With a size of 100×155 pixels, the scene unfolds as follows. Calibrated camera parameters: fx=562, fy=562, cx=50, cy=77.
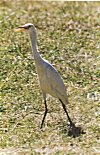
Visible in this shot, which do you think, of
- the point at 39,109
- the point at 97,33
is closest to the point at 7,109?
the point at 39,109

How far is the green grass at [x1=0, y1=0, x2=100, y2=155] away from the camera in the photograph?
7766 mm

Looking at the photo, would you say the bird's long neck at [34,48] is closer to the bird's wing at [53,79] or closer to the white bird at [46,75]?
the white bird at [46,75]

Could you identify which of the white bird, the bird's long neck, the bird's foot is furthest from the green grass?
the bird's long neck

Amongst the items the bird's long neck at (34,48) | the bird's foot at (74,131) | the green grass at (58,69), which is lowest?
the bird's foot at (74,131)

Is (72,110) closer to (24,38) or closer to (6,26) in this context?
(24,38)

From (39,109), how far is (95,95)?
1.09m

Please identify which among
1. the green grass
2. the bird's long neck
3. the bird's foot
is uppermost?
the bird's long neck

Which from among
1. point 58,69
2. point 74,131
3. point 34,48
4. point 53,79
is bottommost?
point 74,131

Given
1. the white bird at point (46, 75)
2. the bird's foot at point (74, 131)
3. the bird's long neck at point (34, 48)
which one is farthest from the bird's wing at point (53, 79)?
the bird's foot at point (74, 131)

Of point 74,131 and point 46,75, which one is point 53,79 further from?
point 74,131

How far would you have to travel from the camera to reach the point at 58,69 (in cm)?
1055

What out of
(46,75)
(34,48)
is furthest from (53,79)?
(34,48)

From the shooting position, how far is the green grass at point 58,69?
7.77 meters

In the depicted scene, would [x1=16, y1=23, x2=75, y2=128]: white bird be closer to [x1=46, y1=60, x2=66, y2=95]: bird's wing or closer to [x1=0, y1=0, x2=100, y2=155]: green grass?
[x1=46, y1=60, x2=66, y2=95]: bird's wing
